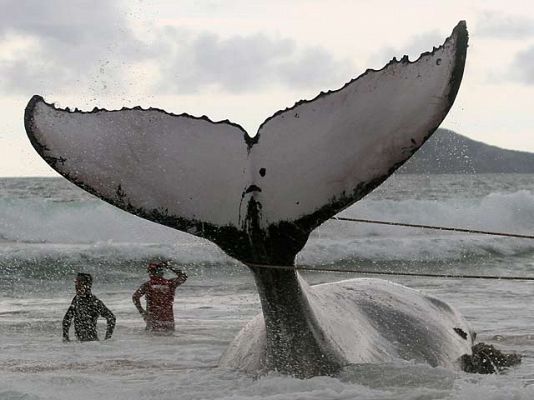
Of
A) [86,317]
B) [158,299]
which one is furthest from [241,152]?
[158,299]

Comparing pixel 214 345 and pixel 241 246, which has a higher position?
pixel 241 246

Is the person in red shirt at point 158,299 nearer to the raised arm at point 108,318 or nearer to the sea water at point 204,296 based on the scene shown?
the sea water at point 204,296

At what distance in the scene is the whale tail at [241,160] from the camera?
469 cm

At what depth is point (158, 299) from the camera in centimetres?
1277

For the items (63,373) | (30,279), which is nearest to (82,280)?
(63,373)

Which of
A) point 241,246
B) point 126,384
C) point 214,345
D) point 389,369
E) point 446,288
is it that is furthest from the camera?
point 446,288

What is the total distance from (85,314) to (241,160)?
7.10 metres

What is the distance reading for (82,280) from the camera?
39.2 feet

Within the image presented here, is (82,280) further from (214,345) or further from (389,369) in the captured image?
(389,369)

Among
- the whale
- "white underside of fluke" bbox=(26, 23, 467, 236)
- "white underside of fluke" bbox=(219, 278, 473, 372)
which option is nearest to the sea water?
"white underside of fluke" bbox=(219, 278, 473, 372)

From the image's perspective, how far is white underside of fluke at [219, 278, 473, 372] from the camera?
585 cm

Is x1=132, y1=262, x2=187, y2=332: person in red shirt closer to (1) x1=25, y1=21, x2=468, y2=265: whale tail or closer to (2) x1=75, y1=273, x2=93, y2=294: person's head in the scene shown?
(2) x1=75, y1=273, x2=93, y2=294: person's head

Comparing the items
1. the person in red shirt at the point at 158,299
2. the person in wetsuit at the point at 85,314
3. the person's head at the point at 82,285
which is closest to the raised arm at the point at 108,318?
the person in wetsuit at the point at 85,314

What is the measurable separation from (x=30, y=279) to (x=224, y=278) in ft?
14.7
